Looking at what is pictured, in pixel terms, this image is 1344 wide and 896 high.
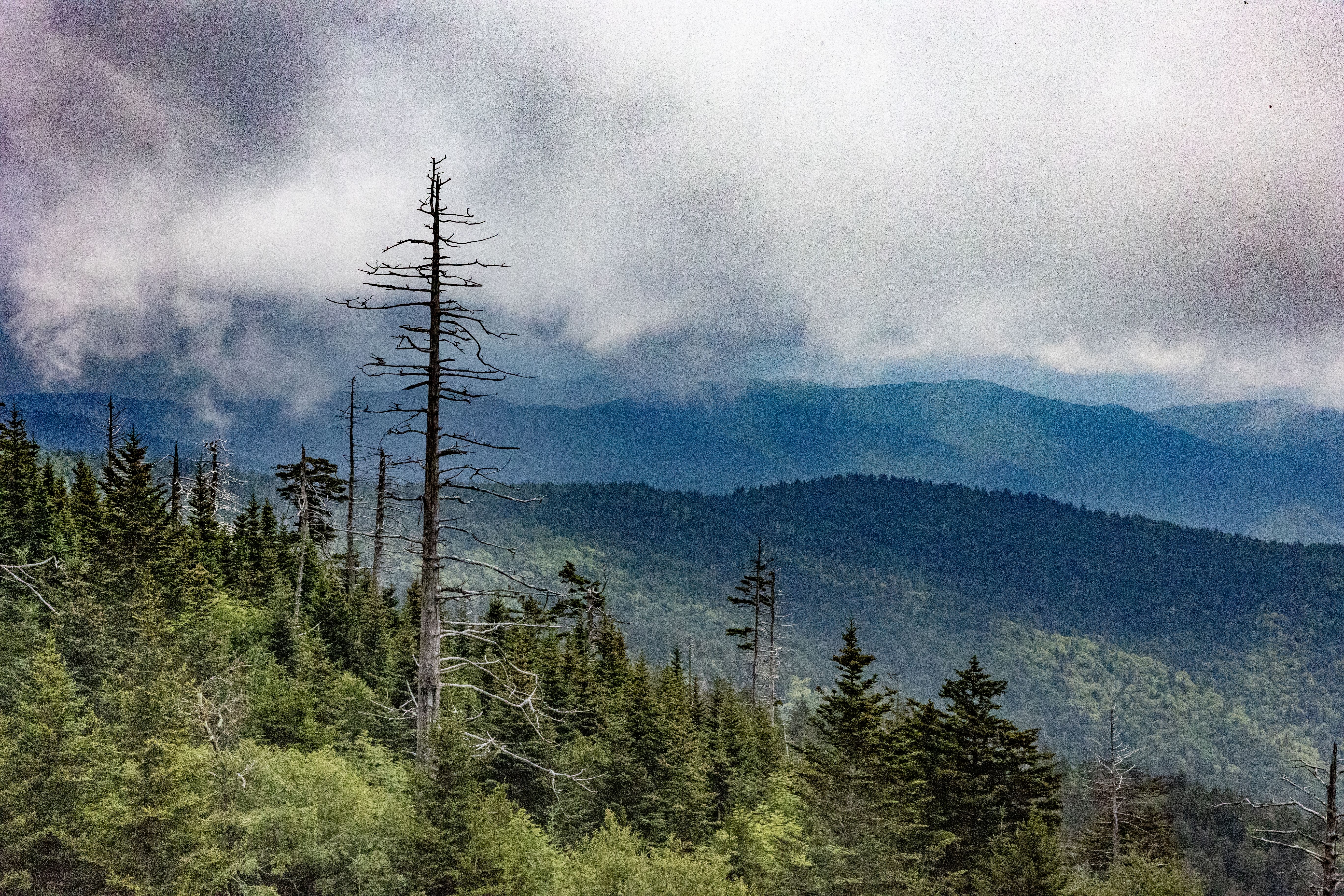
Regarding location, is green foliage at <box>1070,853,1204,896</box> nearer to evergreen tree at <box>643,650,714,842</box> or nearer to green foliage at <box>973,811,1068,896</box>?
green foliage at <box>973,811,1068,896</box>

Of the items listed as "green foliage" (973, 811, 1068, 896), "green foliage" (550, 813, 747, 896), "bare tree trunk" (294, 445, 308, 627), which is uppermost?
"bare tree trunk" (294, 445, 308, 627)

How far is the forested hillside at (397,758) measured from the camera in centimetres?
1451

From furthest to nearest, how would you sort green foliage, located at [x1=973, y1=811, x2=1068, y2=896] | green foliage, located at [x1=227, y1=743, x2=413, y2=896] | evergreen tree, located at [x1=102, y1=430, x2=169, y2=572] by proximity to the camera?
evergreen tree, located at [x1=102, y1=430, x2=169, y2=572] < green foliage, located at [x1=973, y1=811, x2=1068, y2=896] < green foliage, located at [x1=227, y1=743, x2=413, y2=896]

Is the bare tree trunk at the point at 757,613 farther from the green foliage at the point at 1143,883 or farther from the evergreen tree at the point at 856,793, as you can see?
the evergreen tree at the point at 856,793

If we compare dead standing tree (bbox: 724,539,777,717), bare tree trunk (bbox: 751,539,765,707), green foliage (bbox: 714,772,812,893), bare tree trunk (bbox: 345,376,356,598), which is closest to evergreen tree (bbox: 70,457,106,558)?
bare tree trunk (bbox: 345,376,356,598)

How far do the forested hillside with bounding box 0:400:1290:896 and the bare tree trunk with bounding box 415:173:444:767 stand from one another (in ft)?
1.69

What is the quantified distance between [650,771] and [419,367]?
67.8ft

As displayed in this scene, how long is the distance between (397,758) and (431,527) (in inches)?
641

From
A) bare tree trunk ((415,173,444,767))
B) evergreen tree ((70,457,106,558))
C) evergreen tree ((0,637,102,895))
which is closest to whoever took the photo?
bare tree trunk ((415,173,444,767))

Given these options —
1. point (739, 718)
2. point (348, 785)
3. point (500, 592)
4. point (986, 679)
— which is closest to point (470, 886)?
point (348, 785)

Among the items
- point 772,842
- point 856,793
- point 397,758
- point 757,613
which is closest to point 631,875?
point 856,793

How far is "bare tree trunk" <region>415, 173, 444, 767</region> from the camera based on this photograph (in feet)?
38.1

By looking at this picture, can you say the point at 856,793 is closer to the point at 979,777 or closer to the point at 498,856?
the point at 979,777

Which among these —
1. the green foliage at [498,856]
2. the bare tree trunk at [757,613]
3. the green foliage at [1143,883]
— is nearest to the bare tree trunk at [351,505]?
the green foliage at [498,856]
